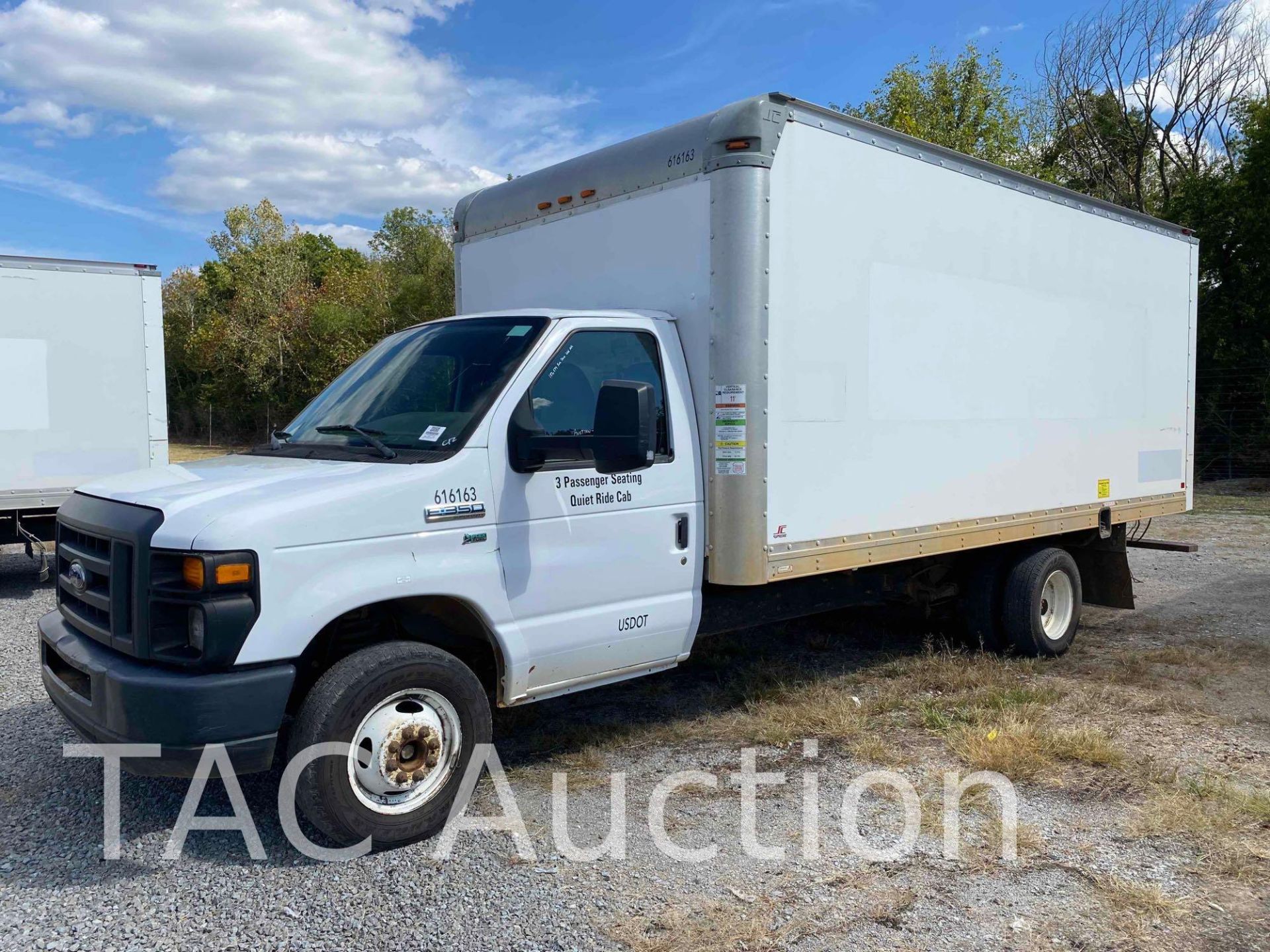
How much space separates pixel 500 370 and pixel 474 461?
503mm

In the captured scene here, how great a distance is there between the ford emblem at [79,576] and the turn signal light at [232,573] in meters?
0.97

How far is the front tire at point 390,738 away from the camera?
3.91m

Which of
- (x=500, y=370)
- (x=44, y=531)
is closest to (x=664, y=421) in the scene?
(x=500, y=370)

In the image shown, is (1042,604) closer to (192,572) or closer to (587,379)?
(587,379)

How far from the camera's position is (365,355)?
5.66 m

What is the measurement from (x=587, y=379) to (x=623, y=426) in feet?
2.11

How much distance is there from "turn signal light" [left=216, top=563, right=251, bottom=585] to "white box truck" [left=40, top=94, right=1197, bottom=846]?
0.4 inches

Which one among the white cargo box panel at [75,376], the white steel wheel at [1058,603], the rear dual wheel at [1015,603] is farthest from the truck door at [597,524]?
the white cargo box panel at [75,376]

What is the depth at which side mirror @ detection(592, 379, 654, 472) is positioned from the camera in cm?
426

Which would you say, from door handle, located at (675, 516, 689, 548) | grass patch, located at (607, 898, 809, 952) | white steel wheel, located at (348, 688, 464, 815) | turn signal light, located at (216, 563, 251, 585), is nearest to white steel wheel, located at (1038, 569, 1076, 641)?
door handle, located at (675, 516, 689, 548)

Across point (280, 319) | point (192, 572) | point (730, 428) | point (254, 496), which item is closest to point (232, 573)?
point (192, 572)

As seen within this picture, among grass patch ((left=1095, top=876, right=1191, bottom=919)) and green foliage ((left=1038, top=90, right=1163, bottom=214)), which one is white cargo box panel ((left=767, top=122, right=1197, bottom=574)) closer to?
grass patch ((left=1095, top=876, right=1191, bottom=919))

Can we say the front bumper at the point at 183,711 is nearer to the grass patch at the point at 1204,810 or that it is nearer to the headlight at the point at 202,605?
the headlight at the point at 202,605

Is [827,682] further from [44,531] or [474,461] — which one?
[44,531]
